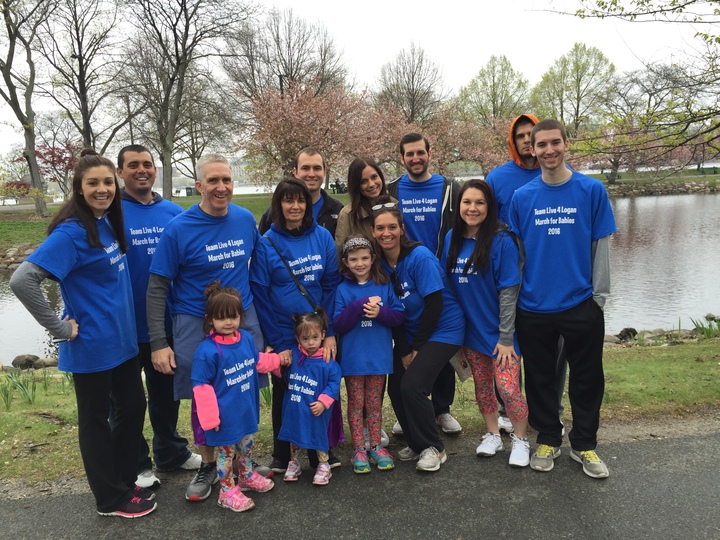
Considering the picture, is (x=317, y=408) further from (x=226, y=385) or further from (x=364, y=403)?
(x=226, y=385)

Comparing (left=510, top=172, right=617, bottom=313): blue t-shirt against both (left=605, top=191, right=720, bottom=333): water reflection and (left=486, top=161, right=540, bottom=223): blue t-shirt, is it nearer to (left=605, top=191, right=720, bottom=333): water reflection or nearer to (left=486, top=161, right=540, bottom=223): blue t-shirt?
(left=486, top=161, right=540, bottom=223): blue t-shirt

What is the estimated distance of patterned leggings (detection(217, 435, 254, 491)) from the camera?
327 centimetres

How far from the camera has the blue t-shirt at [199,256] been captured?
3.31 meters

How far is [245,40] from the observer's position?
29172 millimetres

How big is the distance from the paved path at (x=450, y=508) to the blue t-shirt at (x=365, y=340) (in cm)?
75

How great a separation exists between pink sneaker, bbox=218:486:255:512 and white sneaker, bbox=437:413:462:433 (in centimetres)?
171

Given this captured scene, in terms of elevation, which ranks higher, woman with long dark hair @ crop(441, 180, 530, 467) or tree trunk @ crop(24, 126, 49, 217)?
tree trunk @ crop(24, 126, 49, 217)

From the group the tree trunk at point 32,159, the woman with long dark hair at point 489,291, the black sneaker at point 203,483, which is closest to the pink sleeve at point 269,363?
the black sneaker at point 203,483

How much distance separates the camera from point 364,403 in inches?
148

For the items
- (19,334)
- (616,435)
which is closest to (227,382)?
(616,435)

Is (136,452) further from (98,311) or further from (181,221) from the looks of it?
(181,221)

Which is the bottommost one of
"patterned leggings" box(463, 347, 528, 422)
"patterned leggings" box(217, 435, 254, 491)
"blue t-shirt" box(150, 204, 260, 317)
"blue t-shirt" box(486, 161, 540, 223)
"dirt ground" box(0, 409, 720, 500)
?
"dirt ground" box(0, 409, 720, 500)

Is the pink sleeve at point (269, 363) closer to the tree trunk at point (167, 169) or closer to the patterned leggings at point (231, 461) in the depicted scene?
the patterned leggings at point (231, 461)

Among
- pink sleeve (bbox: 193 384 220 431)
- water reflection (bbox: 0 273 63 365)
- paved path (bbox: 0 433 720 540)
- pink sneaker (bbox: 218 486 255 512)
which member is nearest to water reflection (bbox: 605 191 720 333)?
paved path (bbox: 0 433 720 540)
